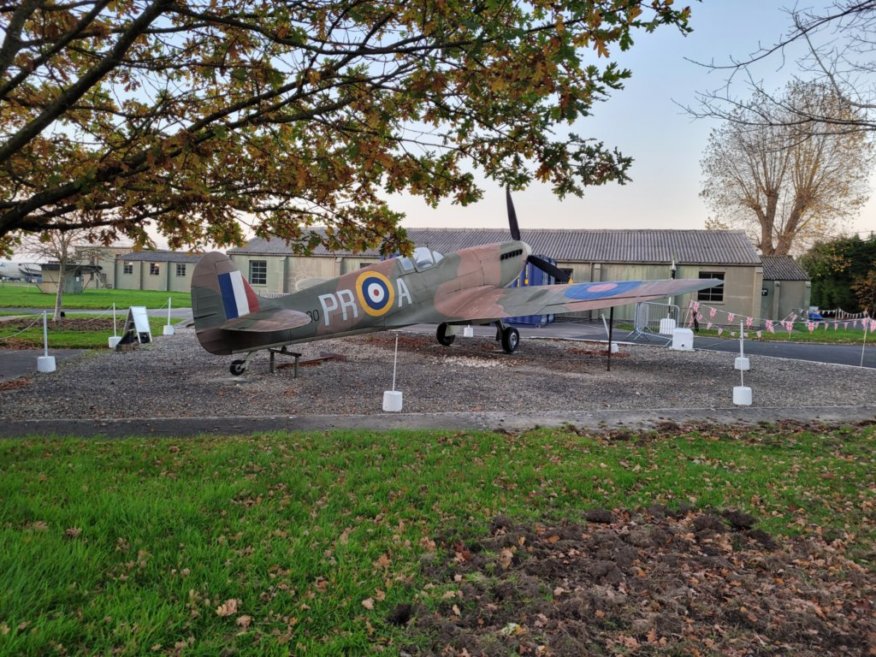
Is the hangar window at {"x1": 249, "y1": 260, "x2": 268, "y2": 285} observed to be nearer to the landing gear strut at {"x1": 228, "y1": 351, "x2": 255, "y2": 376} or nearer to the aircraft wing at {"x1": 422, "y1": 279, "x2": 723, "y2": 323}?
the aircraft wing at {"x1": 422, "y1": 279, "x2": 723, "y2": 323}

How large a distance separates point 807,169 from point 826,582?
41.2 metres

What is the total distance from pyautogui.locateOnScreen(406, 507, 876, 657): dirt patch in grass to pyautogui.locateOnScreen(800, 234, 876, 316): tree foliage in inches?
1697

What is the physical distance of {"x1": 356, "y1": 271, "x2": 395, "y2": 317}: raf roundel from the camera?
39.2ft

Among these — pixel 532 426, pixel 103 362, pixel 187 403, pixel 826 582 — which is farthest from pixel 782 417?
pixel 103 362

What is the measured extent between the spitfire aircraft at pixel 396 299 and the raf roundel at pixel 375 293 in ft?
0.08

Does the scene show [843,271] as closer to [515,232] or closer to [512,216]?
[515,232]

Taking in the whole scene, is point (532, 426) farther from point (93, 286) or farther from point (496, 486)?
point (93, 286)

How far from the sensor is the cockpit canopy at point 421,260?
13609 mm

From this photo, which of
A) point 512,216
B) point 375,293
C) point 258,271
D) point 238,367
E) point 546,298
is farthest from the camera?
point 258,271

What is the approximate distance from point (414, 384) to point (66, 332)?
46.0 ft

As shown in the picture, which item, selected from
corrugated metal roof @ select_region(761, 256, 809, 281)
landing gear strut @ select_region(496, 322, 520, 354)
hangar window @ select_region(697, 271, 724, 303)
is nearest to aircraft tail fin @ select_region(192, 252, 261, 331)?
landing gear strut @ select_region(496, 322, 520, 354)

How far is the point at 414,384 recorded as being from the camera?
1020 centimetres

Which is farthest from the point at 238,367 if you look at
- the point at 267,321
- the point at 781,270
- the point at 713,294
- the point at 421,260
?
the point at 781,270

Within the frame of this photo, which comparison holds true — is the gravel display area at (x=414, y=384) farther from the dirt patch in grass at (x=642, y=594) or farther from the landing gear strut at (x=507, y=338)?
the dirt patch in grass at (x=642, y=594)
